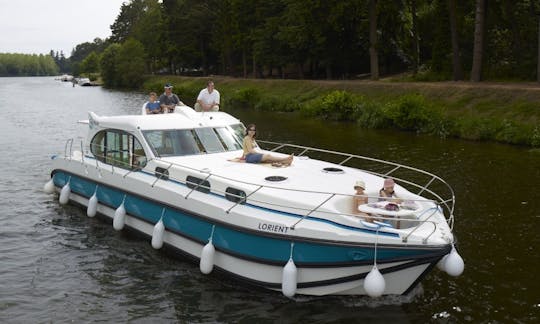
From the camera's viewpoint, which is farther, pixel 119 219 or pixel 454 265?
pixel 119 219

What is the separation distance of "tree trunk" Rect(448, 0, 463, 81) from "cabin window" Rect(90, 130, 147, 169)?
100ft

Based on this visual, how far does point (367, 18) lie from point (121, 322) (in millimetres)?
45212

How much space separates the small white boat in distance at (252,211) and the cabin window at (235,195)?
4 centimetres

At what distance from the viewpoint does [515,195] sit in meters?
18.4

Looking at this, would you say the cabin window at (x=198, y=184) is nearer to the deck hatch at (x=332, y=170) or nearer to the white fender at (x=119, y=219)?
the white fender at (x=119, y=219)

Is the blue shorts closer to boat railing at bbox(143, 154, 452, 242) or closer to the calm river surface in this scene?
boat railing at bbox(143, 154, 452, 242)

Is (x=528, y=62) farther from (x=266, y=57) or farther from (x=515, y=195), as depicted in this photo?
(x=266, y=57)

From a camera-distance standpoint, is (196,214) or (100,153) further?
(100,153)

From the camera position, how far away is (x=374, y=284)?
31.6ft

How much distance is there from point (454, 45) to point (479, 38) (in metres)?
3.66

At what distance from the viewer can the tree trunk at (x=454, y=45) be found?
129ft

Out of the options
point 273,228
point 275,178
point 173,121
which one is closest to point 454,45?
point 173,121

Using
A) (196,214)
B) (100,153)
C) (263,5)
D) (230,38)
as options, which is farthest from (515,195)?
(230,38)

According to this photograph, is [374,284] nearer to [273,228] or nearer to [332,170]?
[273,228]
